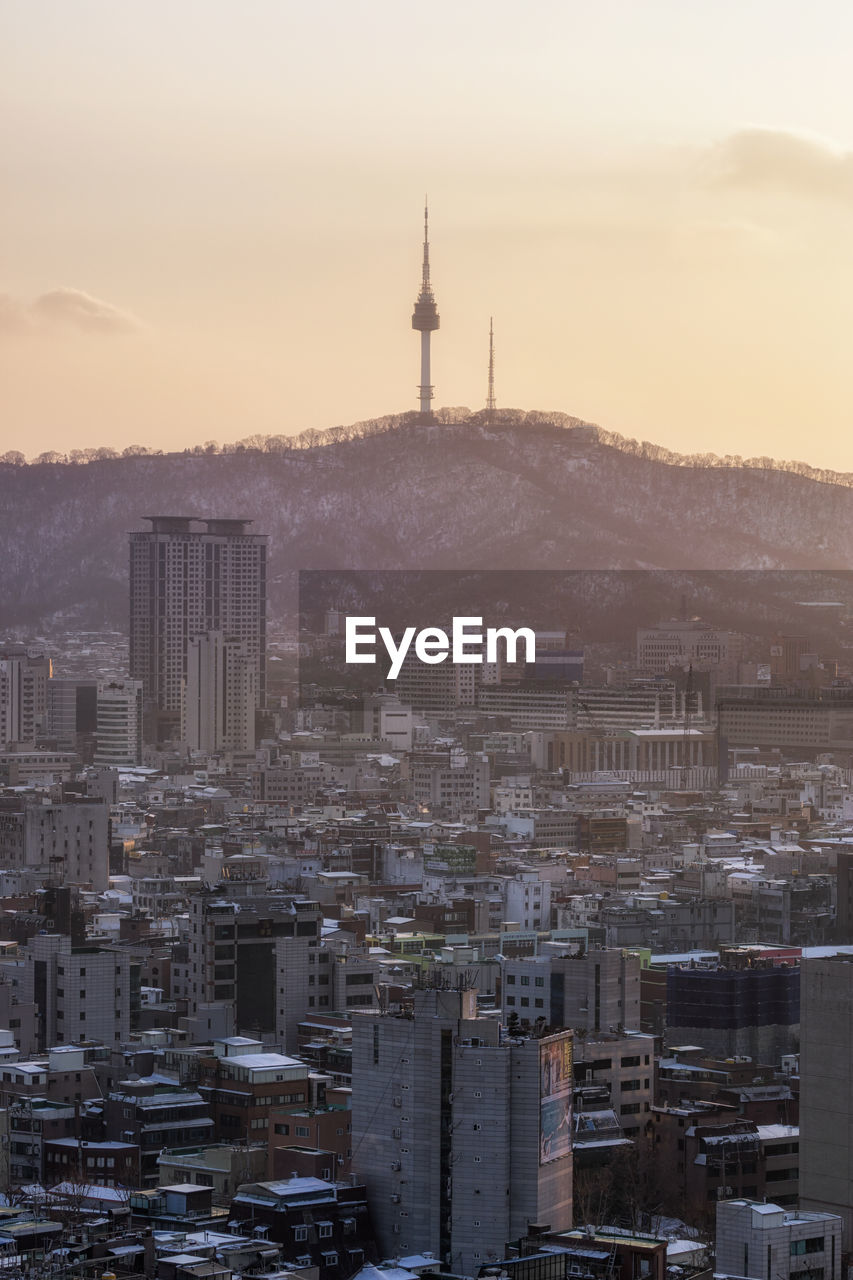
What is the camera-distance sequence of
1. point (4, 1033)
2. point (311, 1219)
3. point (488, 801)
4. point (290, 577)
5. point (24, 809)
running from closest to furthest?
1. point (311, 1219)
2. point (4, 1033)
3. point (24, 809)
4. point (488, 801)
5. point (290, 577)

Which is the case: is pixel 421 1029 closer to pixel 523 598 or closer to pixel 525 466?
pixel 523 598

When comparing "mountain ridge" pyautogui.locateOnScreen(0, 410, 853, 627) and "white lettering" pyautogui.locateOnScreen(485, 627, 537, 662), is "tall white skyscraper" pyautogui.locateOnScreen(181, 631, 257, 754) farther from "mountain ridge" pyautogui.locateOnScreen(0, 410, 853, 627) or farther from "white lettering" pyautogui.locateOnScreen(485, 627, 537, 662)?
"mountain ridge" pyautogui.locateOnScreen(0, 410, 853, 627)

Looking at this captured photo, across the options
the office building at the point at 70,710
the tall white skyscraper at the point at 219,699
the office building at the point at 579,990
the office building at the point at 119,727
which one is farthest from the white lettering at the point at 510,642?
the office building at the point at 579,990

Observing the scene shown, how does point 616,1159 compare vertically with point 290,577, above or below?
below

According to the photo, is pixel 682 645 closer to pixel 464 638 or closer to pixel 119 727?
pixel 464 638

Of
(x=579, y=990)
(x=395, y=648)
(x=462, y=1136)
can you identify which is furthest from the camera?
(x=395, y=648)

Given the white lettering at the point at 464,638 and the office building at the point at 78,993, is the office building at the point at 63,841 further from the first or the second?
the white lettering at the point at 464,638

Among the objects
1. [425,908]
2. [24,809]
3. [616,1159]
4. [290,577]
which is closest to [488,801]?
[24,809]

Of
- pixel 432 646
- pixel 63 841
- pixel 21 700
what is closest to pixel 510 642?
pixel 432 646
